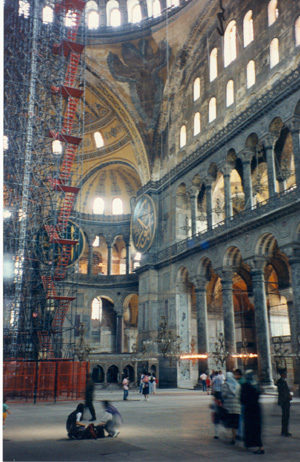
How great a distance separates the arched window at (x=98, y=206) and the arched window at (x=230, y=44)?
13.0 meters

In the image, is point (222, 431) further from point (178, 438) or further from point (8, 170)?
point (8, 170)

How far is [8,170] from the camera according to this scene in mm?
21875

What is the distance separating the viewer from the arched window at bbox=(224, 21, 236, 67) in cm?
2002

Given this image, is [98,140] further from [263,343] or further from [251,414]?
[251,414]

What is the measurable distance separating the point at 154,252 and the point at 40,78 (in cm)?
974

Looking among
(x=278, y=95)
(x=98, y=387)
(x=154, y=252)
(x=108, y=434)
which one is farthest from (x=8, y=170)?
(x=108, y=434)

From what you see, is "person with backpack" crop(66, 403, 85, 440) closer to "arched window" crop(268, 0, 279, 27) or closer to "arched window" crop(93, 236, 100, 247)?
"arched window" crop(268, 0, 279, 27)

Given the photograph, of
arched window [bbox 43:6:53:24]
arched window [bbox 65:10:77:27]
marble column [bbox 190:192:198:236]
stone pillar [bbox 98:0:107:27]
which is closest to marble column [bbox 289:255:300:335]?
marble column [bbox 190:192:198:236]

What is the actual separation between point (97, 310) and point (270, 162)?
17705mm

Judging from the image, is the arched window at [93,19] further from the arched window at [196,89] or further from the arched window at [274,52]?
the arched window at [274,52]

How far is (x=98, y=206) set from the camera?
3036 centimetres

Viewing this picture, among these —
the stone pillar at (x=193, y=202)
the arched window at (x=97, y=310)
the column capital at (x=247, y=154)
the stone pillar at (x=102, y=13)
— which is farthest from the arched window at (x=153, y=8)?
the arched window at (x=97, y=310)

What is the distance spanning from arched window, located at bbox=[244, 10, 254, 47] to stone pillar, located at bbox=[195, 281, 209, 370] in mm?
10094

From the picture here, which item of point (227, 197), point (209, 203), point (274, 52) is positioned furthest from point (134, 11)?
point (227, 197)
